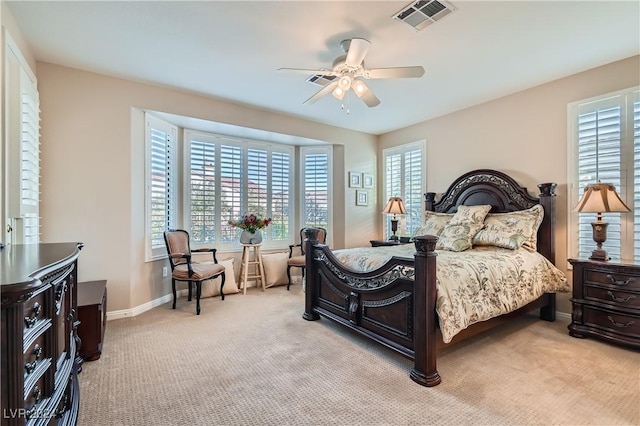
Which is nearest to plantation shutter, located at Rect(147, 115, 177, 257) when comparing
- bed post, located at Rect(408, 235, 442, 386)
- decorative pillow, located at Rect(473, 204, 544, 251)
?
bed post, located at Rect(408, 235, 442, 386)

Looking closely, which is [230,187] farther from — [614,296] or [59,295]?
[614,296]

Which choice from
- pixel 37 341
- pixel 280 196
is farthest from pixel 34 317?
pixel 280 196

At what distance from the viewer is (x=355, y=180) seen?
5578mm

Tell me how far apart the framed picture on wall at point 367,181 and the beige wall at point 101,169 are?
295cm

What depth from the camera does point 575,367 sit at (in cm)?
238

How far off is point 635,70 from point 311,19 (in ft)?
10.4

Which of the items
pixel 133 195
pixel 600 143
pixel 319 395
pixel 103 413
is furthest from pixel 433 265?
pixel 133 195

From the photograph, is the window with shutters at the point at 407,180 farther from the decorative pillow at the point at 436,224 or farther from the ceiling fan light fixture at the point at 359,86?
the ceiling fan light fixture at the point at 359,86

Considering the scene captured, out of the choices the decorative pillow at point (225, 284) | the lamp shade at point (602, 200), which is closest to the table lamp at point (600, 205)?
the lamp shade at point (602, 200)

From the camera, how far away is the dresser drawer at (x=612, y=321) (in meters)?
2.62

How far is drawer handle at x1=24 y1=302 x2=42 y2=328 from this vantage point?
1.05 metres

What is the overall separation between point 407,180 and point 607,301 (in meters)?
3.05

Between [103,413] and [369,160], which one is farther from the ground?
[369,160]

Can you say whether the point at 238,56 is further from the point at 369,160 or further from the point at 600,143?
the point at 600,143
